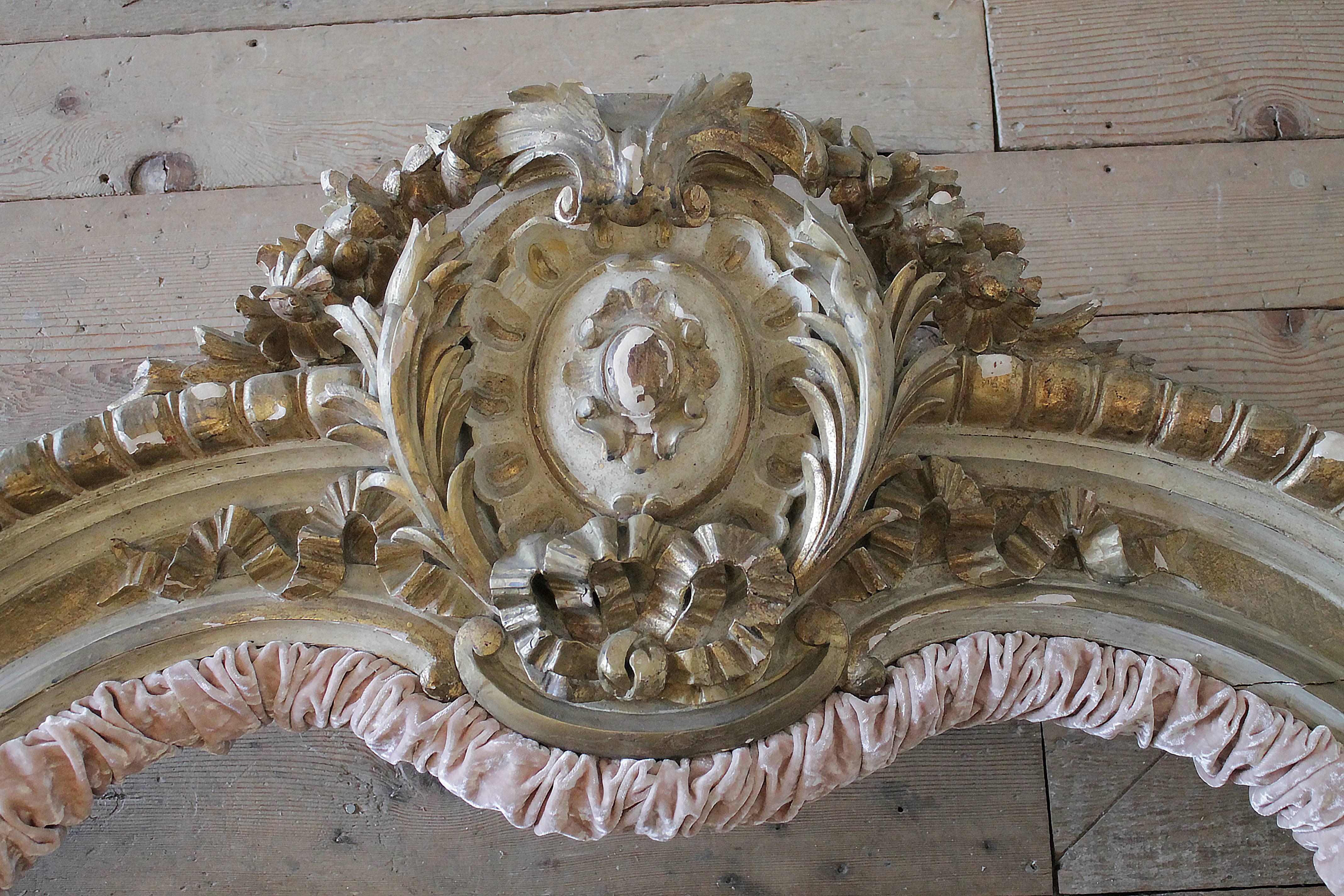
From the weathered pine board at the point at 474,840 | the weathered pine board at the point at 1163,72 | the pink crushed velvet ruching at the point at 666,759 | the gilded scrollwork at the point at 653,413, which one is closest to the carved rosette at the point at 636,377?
the gilded scrollwork at the point at 653,413

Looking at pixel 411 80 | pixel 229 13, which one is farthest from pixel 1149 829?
pixel 229 13

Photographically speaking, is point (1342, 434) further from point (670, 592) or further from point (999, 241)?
point (670, 592)

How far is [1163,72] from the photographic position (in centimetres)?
98

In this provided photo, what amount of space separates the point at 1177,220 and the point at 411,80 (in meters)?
0.79

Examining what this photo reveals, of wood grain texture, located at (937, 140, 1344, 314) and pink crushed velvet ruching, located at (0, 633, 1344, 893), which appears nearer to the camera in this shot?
pink crushed velvet ruching, located at (0, 633, 1344, 893)

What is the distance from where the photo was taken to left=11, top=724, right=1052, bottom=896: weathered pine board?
85 cm

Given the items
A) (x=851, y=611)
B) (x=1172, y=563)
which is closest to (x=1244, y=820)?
(x=1172, y=563)

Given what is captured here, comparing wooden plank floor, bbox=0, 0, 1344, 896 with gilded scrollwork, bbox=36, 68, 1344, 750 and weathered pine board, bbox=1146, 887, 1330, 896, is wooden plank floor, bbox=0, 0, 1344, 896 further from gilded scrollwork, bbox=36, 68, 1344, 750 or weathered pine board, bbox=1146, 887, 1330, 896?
gilded scrollwork, bbox=36, 68, 1344, 750

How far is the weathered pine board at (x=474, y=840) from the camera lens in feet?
2.77

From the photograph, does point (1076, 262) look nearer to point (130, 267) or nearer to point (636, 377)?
point (636, 377)

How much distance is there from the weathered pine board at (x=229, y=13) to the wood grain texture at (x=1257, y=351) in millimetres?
531

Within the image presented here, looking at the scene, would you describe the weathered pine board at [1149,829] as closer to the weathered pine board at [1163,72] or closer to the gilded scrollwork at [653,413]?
the gilded scrollwork at [653,413]

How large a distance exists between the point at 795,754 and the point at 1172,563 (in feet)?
1.07

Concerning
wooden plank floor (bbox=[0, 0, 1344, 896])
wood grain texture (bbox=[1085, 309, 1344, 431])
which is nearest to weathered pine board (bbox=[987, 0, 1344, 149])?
wooden plank floor (bbox=[0, 0, 1344, 896])
